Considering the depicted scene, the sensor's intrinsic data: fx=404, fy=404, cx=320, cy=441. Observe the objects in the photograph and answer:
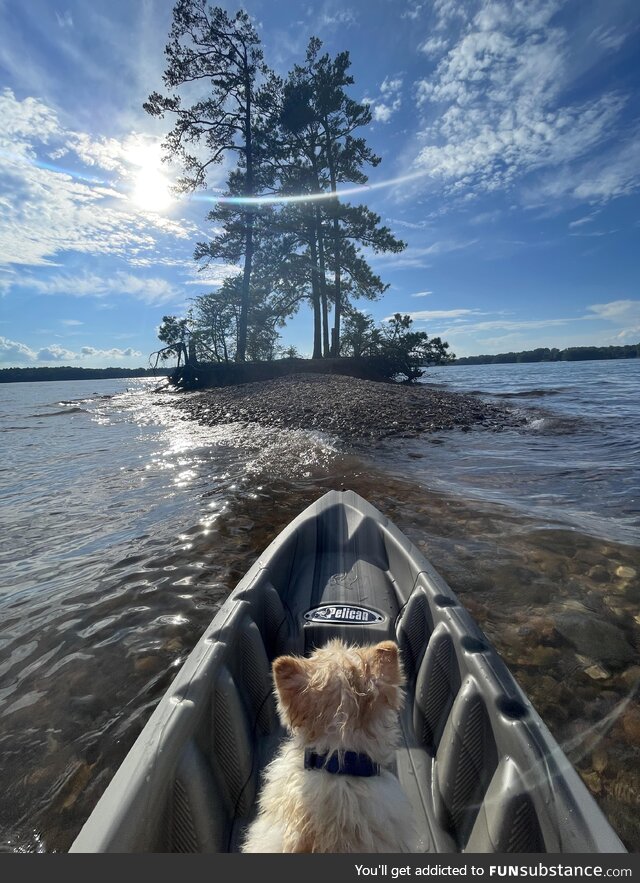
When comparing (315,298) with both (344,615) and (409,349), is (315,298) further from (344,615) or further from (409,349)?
(344,615)

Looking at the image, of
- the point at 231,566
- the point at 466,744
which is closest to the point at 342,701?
the point at 466,744

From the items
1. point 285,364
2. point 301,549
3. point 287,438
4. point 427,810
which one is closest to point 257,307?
point 285,364

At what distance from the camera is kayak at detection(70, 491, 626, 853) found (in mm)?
1561

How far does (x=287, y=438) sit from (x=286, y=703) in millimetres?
10096

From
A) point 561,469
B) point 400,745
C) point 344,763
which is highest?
point 344,763

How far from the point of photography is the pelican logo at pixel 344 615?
333 cm

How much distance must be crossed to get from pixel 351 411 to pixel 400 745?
11.5m

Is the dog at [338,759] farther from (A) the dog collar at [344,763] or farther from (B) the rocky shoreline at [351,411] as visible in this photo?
(B) the rocky shoreline at [351,411]

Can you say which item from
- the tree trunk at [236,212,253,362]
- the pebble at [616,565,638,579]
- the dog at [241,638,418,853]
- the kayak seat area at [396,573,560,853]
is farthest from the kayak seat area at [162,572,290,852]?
the tree trunk at [236,212,253,362]

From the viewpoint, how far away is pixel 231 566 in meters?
4.91

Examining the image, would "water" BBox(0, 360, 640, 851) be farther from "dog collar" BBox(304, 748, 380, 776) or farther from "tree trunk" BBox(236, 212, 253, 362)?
"tree trunk" BBox(236, 212, 253, 362)

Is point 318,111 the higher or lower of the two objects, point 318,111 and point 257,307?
the higher

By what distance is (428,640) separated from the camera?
2.79 meters

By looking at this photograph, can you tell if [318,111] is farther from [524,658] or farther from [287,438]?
[524,658]
